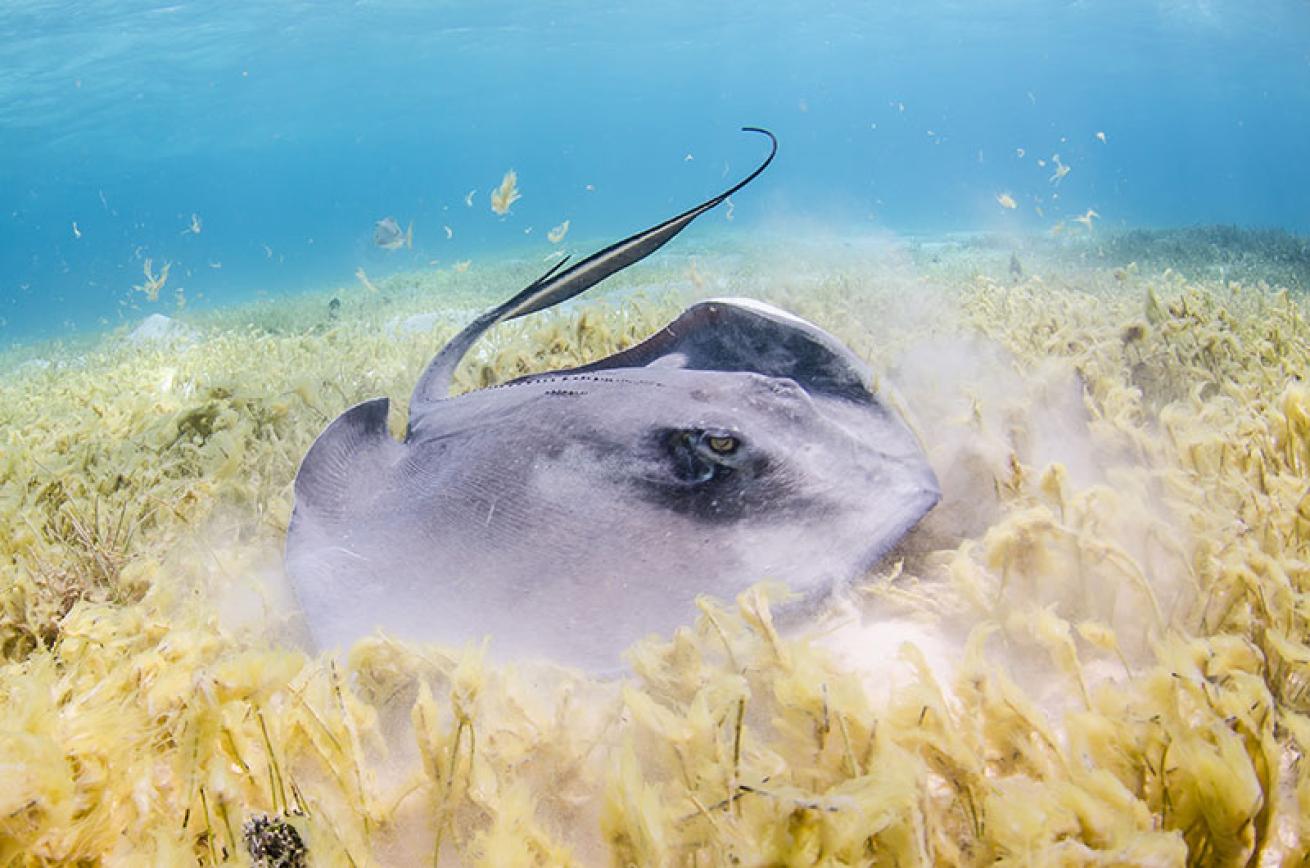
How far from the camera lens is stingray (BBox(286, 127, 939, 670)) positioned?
1.77 metres

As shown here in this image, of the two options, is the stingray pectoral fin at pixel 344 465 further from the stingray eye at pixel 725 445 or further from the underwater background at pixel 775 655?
the stingray eye at pixel 725 445

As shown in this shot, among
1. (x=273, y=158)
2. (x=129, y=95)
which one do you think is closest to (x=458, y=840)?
(x=129, y=95)

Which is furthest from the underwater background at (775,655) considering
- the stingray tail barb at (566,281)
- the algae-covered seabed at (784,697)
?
the stingray tail barb at (566,281)

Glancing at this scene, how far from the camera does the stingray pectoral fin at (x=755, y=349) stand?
2.79 m

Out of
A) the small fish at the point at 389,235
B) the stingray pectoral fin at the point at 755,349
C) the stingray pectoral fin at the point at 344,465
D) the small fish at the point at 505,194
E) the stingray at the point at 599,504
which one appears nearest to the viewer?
the stingray at the point at 599,504

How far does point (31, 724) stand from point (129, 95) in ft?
212

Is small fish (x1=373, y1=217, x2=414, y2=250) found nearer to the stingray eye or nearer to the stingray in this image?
the stingray

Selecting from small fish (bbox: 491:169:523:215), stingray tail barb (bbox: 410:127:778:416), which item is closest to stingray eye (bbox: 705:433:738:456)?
stingray tail barb (bbox: 410:127:778:416)

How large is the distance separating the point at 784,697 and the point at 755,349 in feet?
6.75

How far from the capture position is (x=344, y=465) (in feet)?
9.03

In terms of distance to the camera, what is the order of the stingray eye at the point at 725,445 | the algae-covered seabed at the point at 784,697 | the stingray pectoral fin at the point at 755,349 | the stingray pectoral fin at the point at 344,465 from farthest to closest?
the stingray pectoral fin at the point at 755,349 → the stingray pectoral fin at the point at 344,465 → the stingray eye at the point at 725,445 → the algae-covered seabed at the point at 784,697

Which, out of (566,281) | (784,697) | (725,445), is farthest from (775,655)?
(566,281)

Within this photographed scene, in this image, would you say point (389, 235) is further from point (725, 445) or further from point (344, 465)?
point (725, 445)

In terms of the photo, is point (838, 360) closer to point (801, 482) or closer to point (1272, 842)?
point (801, 482)
